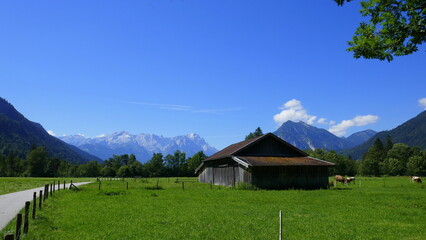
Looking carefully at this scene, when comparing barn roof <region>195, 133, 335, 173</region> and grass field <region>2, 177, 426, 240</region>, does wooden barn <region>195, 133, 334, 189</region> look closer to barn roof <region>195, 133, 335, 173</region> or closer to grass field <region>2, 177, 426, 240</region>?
barn roof <region>195, 133, 335, 173</region>

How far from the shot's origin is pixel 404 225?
49.3 feet

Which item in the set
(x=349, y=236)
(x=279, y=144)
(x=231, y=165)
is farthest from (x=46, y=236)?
(x=279, y=144)

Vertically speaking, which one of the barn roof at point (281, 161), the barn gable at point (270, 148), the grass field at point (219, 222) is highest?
the barn gable at point (270, 148)

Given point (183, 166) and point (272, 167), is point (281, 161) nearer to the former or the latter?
point (272, 167)

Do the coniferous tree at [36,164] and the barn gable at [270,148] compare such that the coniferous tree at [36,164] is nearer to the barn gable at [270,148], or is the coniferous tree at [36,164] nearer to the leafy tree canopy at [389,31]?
the barn gable at [270,148]

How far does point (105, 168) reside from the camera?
422ft

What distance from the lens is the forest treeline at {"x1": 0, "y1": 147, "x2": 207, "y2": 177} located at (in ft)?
378

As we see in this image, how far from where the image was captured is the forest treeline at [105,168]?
115 metres

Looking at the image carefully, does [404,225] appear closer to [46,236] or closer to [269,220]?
[269,220]

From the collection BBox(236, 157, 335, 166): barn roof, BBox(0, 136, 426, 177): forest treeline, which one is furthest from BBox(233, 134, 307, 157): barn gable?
BBox(0, 136, 426, 177): forest treeline

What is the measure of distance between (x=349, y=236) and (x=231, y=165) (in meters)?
31.2

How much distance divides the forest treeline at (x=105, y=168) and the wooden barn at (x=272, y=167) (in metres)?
69.5

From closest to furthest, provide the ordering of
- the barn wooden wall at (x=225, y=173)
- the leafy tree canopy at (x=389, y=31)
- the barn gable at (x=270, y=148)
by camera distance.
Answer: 1. the leafy tree canopy at (x=389, y=31)
2. the barn wooden wall at (x=225, y=173)
3. the barn gable at (x=270, y=148)

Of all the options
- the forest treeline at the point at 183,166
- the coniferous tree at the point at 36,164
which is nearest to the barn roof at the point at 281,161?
the forest treeline at the point at 183,166
